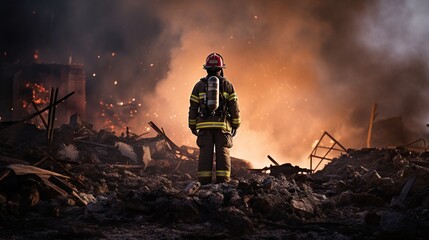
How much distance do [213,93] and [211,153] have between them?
970 mm

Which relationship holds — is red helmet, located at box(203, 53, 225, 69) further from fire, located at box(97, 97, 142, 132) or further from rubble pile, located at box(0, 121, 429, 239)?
fire, located at box(97, 97, 142, 132)

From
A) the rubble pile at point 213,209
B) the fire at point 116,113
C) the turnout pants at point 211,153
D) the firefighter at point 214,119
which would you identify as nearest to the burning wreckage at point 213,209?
the rubble pile at point 213,209

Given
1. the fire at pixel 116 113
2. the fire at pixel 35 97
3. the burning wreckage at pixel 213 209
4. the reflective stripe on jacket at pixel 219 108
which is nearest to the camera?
the burning wreckage at pixel 213 209

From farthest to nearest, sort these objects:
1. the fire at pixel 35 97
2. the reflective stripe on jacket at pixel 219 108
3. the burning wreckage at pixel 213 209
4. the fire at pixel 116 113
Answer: the fire at pixel 116 113
the fire at pixel 35 97
the reflective stripe on jacket at pixel 219 108
the burning wreckage at pixel 213 209

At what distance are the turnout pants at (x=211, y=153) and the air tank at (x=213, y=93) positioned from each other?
0.42 m

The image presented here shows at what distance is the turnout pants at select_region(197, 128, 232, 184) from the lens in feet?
20.6

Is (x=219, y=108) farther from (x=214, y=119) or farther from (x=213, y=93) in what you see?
(x=213, y=93)

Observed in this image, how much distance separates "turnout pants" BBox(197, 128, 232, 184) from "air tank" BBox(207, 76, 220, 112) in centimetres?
42

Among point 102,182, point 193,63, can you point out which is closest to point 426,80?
point 193,63

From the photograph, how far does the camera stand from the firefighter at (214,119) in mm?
6289

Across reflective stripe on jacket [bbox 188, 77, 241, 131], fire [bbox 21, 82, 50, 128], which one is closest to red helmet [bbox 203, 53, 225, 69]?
reflective stripe on jacket [bbox 188, 77, 241, 131]

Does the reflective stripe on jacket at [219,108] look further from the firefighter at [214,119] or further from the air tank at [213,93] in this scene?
the air tank at [213,93]

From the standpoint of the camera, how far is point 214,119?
6.39 m

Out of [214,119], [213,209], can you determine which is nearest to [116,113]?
[214,119]
